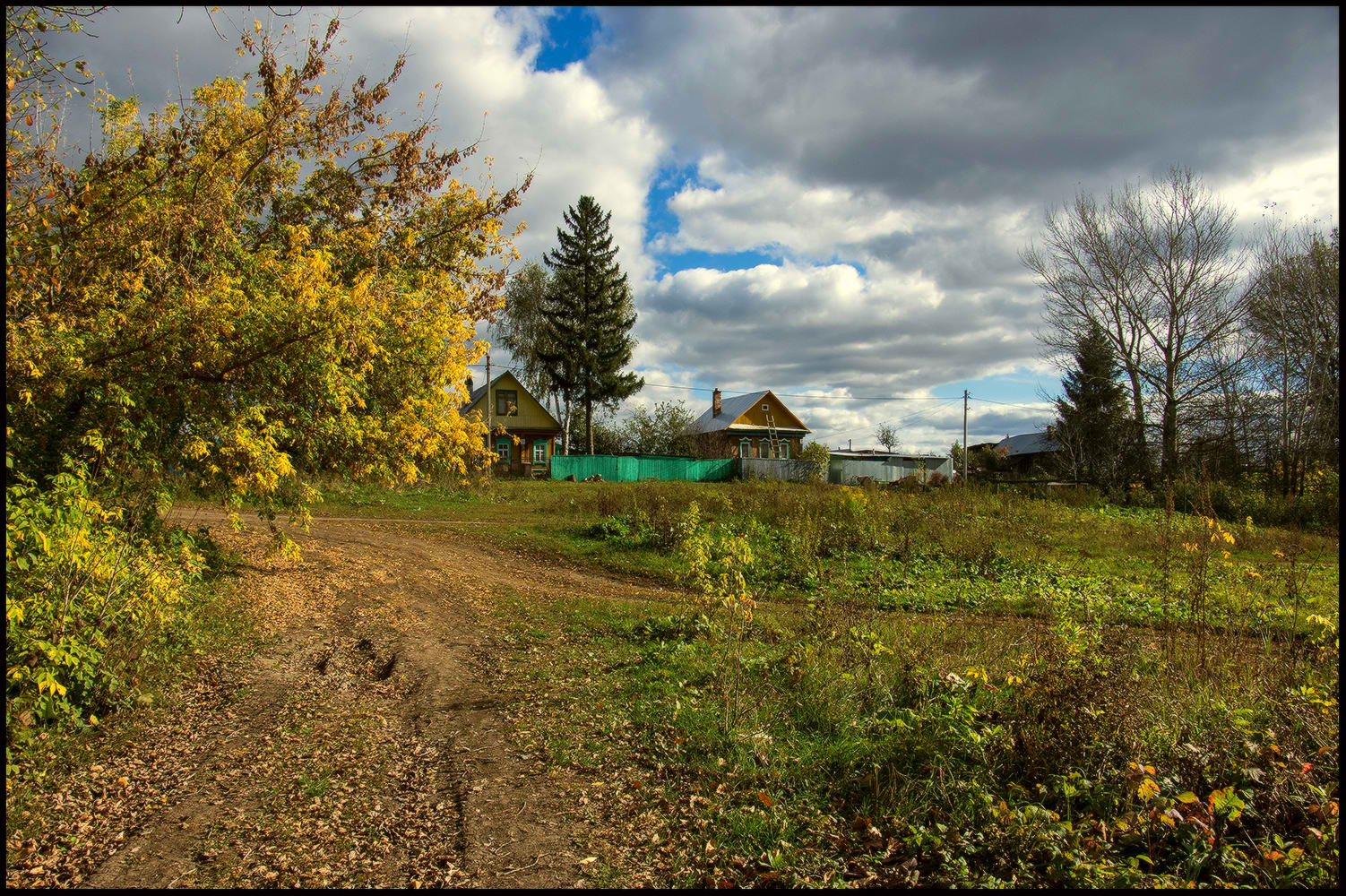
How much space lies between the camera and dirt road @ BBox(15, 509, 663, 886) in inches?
137

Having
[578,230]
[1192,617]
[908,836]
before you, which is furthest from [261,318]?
[578,230]

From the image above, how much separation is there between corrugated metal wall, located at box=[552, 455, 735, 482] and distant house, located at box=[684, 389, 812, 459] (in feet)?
21.7

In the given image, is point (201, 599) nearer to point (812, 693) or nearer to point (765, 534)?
point (812, 693)

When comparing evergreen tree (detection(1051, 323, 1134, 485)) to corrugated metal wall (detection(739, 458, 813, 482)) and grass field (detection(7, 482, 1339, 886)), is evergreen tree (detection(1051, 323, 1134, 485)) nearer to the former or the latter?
corrugated metal wall (detection(739, 458, 813, 482))

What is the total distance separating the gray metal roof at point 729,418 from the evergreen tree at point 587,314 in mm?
12019

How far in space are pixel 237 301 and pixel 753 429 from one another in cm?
4510

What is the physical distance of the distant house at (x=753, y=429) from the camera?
4862cm

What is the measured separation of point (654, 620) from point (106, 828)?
5.50 meters

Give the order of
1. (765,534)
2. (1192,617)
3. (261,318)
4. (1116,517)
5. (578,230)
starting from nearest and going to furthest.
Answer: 1. (1192,617)
2. (261,318)
3. (765,534)
4. (1116,517)
5. (578,230)

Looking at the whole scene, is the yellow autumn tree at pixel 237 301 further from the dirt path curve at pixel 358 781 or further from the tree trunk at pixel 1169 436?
the tree trunk at pixel 1169 436

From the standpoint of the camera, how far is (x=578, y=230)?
37219mm

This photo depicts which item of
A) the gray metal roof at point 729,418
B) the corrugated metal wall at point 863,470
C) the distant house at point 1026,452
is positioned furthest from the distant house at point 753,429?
the distant house at point 1026,452

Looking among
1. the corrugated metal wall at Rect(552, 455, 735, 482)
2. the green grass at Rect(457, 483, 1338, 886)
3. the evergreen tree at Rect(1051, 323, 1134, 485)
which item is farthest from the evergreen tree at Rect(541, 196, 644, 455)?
the green grass at Rect(457, 483, 1338, 886)

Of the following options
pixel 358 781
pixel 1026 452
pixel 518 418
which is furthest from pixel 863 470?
pixel 358 781
